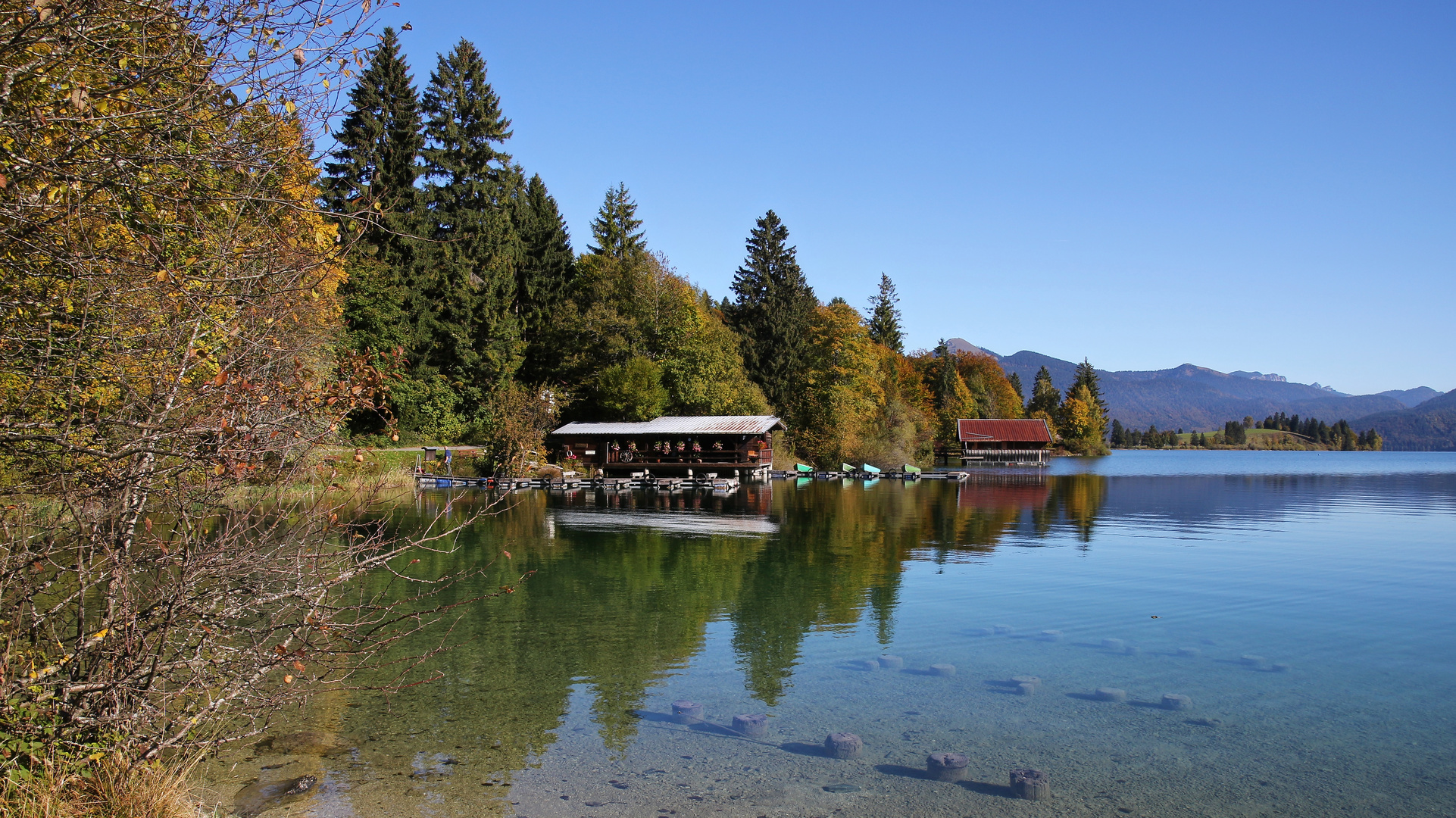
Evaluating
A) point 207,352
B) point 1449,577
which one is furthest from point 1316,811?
point 1449,577

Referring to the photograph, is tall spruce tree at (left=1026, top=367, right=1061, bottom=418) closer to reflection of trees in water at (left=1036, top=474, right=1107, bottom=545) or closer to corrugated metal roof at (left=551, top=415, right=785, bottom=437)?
reflection of trees in water at (left=1036, top=474, right=1107, bottom=545)

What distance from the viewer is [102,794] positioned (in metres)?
4.48

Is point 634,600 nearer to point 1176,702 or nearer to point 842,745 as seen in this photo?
point 842,745

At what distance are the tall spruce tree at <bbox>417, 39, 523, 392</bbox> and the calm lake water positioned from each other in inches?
1107

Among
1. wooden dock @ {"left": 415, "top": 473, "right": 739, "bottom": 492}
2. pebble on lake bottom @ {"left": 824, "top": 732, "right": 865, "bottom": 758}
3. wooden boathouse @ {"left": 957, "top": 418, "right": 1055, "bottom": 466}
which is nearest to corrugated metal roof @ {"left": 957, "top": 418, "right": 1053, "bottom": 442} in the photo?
wooden boathouse @ {"left": 957, "top": 418, "right": 1055, "bottom": 466}

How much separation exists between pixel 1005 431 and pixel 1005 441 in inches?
36.3

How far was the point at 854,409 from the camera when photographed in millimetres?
53062

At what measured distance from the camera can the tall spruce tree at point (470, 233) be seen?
45.8 meters

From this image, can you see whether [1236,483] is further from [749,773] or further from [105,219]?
[105,219]

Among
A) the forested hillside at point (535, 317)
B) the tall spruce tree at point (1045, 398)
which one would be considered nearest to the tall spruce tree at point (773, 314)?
the forested hillside at point (535, 317)

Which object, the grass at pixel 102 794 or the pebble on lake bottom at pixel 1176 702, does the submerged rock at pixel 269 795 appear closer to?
the grass at pixel 102 794

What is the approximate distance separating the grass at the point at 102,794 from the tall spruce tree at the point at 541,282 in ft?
151

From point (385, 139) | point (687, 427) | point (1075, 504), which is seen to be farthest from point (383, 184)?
point (1075, 504)

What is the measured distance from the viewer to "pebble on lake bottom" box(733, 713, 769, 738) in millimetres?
7316
